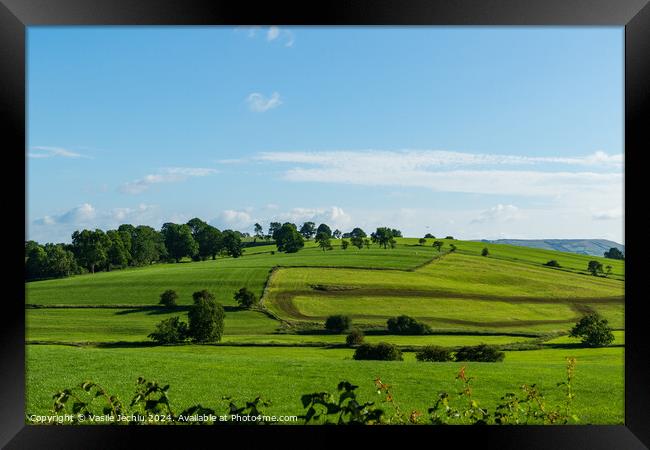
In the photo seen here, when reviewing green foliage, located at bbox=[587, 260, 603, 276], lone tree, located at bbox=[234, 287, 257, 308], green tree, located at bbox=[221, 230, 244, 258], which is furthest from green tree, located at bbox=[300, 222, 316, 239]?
green foliage, located at bbox=[587, 260, 603, 276]

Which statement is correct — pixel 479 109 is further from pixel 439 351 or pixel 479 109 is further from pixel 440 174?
pixel 439 351

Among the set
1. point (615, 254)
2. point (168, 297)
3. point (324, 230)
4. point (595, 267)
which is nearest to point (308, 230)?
point (324, 230)

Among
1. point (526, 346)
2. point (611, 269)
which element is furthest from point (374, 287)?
point (611, 269)

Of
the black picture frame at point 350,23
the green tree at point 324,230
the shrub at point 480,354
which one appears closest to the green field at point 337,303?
the shrub at point 480,354

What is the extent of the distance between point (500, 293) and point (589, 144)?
284 inches

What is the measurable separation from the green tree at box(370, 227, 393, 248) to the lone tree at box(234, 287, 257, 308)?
460 cm

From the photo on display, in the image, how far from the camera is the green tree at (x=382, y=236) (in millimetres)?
15758

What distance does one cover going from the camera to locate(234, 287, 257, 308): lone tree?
15320 millimetres

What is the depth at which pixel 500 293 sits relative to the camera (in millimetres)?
16203

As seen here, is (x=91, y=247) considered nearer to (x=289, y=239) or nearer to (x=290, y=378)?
(x=289, y=239)

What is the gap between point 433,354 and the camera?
11.3 metres

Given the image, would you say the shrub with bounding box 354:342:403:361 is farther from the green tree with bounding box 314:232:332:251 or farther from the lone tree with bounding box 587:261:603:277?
the lone tree with bounding box 587:261:603:277

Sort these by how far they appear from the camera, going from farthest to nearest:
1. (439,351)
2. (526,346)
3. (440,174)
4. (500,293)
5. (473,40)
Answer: (500,293) < (526,346) < (439,351) < (440,174) < (473,40)

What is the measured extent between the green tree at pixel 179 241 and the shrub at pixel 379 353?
6284 millimetres
